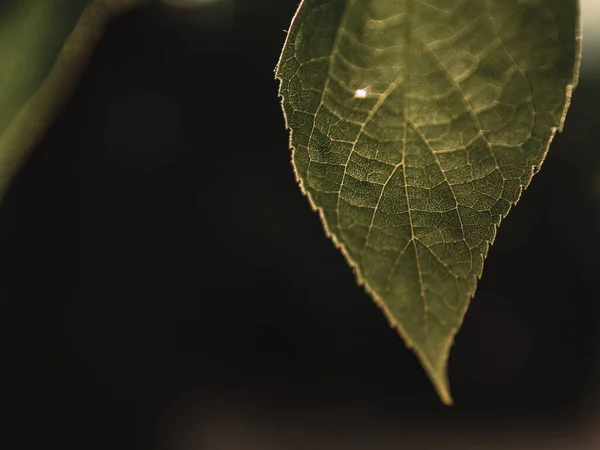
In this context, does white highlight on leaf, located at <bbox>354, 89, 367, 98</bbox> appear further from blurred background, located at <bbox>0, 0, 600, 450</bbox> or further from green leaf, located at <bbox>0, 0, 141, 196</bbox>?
blurred background, located at <bbox>0, 0, 600, 450</bbox>

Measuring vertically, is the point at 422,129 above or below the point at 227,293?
above

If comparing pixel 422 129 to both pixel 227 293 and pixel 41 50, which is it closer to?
pixel 41 50

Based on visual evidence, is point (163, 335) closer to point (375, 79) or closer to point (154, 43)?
point (154, 43)

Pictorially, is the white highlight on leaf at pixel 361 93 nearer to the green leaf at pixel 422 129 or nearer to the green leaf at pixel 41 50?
the green leaf at pixel 422 129

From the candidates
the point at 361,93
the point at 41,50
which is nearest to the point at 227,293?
the point at 41,50

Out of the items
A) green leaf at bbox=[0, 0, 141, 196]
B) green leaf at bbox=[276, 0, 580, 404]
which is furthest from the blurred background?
green leaf at bbox=[276, 0, 580, 404]

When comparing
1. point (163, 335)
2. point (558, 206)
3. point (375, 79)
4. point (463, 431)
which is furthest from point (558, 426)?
point (375, 79)

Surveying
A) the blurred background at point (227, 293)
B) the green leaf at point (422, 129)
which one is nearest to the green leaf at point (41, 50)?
the green leaf at point (422, 129)
